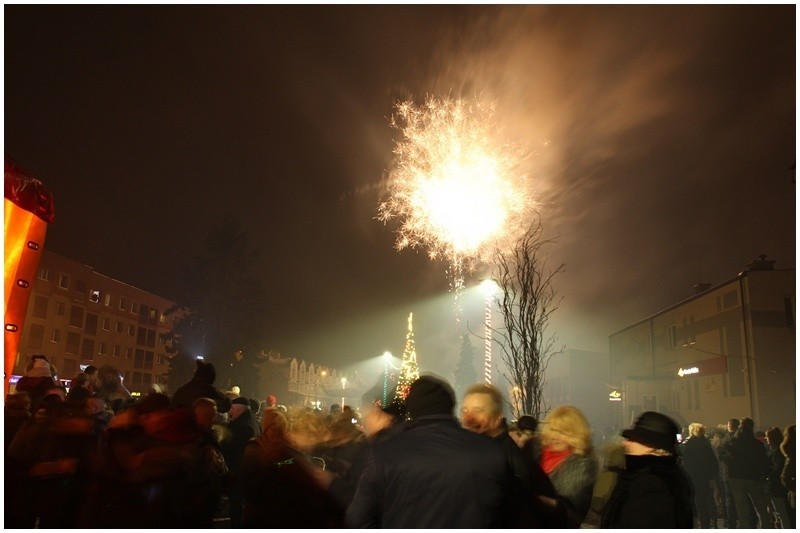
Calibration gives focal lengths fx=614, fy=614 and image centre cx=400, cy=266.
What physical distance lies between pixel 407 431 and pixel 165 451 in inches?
80.9

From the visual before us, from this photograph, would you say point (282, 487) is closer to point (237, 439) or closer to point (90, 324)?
point (237, 439)

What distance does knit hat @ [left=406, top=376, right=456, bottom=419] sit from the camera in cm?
356

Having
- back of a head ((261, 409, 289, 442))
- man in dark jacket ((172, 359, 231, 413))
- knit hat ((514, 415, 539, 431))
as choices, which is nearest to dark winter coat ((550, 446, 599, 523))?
knit hat ((514, 415, 539, 431))

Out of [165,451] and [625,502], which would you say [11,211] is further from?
[625,502]

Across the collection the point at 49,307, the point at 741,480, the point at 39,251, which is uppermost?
the point at 49,307

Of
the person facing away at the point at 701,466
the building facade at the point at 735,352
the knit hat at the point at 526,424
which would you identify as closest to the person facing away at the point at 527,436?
the knit hat at the point at 526,424

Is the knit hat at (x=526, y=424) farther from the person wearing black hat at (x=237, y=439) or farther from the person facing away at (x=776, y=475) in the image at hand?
the person facing away at (x=776, y=475)

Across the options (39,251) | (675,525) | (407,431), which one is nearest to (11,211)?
(39,251)

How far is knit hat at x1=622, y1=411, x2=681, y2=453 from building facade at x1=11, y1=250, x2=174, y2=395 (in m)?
55.3

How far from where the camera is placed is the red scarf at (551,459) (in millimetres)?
5516

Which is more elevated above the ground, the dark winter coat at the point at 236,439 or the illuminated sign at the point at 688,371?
the illuminated sign at the point at 688,371

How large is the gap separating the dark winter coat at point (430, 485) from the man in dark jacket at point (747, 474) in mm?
9931

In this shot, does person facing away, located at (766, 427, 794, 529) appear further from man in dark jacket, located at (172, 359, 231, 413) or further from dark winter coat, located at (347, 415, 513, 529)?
dark winter coat, located at (347, 415, 513, 529)

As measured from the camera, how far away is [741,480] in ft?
37.2
